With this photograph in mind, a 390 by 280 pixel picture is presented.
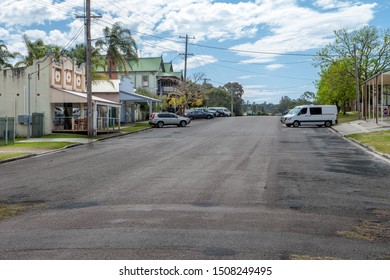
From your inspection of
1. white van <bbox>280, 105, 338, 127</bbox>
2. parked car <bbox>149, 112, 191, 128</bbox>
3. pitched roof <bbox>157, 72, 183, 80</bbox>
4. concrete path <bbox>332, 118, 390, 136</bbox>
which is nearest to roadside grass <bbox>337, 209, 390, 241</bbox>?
concrete path <bbox>332, 118, 390, 136</bbox>

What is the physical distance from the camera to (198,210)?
879 cm

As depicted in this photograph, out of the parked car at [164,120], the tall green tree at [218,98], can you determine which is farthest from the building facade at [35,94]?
the tall green tree at [218,98]

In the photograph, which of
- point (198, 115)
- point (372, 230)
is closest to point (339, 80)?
point (198, 115)

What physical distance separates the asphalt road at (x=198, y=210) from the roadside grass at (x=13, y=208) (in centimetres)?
27

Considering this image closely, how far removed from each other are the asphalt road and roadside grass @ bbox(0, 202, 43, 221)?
0.90ft

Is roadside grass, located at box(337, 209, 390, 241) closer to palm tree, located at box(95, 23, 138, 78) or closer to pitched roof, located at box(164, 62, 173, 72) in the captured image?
palm tree, located at box(95, 23, 138, 78)

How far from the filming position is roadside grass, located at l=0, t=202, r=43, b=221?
893cm

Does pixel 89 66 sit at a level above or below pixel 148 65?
below

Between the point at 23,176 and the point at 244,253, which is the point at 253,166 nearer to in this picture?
the point at 23,176

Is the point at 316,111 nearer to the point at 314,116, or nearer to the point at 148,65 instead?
the point at 314,116

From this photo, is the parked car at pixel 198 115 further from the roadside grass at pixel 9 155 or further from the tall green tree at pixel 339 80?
the roadside grass at pixel 9 155

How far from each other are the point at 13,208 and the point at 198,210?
3.78 meters

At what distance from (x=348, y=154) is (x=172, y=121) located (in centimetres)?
3030

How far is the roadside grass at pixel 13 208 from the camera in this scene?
8.93 meters
